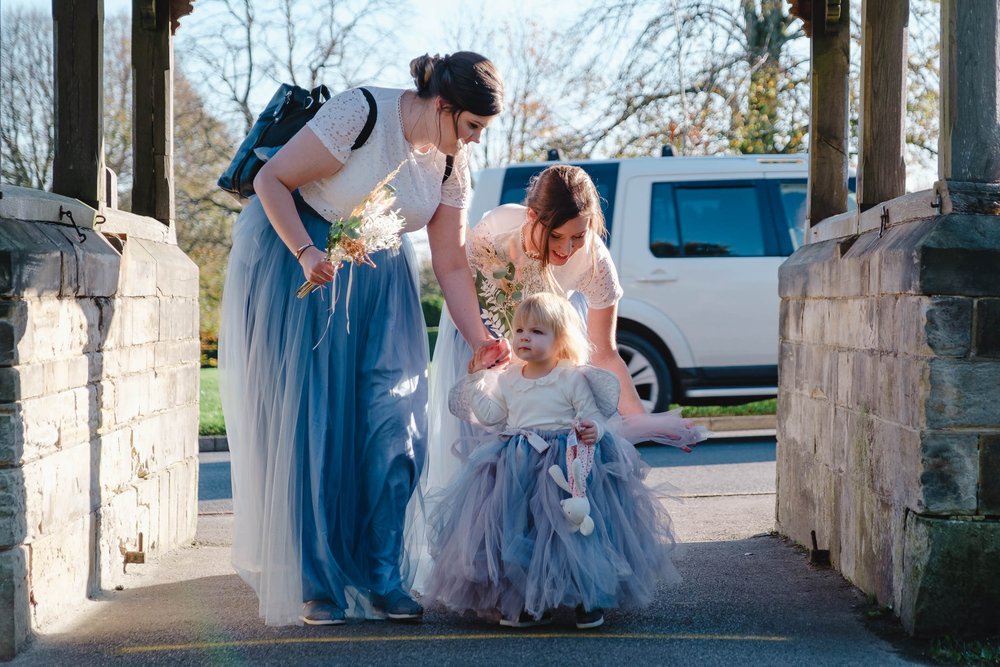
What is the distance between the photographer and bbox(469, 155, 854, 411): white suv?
9.95 meters

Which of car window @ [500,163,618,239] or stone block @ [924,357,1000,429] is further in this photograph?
car window @ [500,163,618,239]

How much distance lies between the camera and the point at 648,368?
10.0 m

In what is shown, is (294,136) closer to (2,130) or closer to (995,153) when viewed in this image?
(995,153)

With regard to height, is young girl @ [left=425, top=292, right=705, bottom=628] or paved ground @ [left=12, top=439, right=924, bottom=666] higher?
young girl @ [left=425, top=292, right=705, bottom=628]

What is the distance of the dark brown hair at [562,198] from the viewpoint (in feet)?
15.4

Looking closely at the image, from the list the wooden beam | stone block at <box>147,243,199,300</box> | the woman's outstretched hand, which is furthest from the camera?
the wooden beam

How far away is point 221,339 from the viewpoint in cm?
464

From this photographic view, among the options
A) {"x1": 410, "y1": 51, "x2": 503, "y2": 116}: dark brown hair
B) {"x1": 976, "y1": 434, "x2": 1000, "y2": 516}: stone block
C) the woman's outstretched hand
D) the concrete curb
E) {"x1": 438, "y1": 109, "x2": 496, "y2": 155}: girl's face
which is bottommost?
the concrete curb

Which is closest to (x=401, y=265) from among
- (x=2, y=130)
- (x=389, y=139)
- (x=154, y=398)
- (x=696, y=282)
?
(x=389, y=139)

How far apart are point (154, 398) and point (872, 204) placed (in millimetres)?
3246

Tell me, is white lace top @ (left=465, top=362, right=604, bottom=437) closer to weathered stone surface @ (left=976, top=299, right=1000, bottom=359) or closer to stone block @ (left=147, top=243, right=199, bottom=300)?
weathered stone surface @ (left=976, top=299, right=1000, bottom=359)

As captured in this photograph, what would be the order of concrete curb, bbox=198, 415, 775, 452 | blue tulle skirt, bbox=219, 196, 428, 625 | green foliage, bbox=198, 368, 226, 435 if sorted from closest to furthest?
blue tulle skirt, bbox=219, 196, 428, 625 < green foliage, bbox=198, 368, 226, 435 < concrete curb, bbox=198, 415, 775, 452

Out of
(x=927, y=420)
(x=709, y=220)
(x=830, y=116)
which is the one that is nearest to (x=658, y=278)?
(x=709, y=220)

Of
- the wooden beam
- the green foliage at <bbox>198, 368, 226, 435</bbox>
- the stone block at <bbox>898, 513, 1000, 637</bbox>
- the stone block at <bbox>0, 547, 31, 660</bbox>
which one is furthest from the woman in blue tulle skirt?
the green foliage at <bbox>198, 368, 226, 435</bbox>
